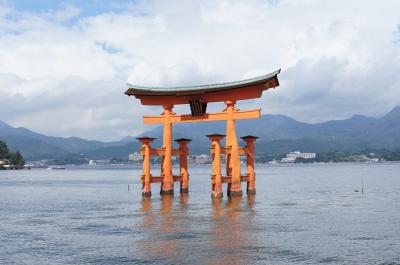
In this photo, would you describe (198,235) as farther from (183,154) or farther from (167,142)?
(183,154)

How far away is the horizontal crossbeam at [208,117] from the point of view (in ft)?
135

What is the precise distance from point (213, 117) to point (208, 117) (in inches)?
21.8

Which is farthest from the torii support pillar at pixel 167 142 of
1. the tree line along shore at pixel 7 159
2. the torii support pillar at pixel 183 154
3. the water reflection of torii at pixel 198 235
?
the tree line along shore at pixel 7 159

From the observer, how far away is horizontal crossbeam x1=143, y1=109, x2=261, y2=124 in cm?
4103

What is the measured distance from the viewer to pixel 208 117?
43.9 metres

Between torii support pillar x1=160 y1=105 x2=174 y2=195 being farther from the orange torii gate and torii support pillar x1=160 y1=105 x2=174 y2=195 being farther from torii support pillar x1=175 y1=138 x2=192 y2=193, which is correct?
torii support pillar x1=175 y1=138 x2=192 y2=193

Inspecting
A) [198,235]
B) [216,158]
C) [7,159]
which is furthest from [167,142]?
[7,159]

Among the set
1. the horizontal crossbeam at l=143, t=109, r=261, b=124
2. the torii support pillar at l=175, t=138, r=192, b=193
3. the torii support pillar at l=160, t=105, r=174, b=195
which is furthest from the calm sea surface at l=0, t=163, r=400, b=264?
the torii support pillar at l=175, t=138, r=192, b=193

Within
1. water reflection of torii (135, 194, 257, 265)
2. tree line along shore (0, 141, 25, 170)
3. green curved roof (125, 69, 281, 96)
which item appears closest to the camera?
water reflection of torii (135, 194, 257, 265)

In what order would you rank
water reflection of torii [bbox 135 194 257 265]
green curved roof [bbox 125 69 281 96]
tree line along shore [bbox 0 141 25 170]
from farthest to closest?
tree line along shore [bbox 0 141 25 170], green curved roof [bbox 125 69 281 96], water reflection of torii [bbox 135 194 257 265]

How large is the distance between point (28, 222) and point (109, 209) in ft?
29.6

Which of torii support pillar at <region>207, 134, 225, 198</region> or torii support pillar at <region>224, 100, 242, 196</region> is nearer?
torii support pillar at <region>207, 134, 225, 198</region>

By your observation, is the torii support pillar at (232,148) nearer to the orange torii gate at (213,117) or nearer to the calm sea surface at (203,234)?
the orange torii gate at (213,117)

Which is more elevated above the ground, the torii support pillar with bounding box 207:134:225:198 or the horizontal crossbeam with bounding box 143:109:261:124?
the horizontal crossbeam with bounding box 143:109:261:124
